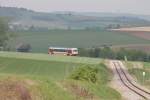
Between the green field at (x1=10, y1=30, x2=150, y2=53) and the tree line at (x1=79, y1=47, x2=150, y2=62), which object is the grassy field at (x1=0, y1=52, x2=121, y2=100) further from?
the green field at (x1=10, y1=30, x2=150, y2=53)

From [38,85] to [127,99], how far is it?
17752 mm

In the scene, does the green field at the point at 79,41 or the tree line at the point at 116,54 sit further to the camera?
the green field at the point at 79,41

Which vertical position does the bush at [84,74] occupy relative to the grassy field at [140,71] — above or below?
above

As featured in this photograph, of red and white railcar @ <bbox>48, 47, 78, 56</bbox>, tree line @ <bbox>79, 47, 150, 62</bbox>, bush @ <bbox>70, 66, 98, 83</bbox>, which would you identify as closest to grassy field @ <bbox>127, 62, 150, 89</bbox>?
bush @ <bbox>70, 66, 98, 83</bbox>

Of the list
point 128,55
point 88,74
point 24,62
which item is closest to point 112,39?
point 128,55

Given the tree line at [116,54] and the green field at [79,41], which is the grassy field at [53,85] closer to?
the tree line at [116,54]

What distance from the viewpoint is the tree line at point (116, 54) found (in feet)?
372

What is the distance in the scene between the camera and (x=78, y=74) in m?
43.1

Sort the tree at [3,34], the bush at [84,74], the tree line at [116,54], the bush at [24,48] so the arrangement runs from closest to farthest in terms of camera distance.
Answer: the bush at [84,74], the tree line at [116,54], the bush at [24,48], the tree at [3,34]

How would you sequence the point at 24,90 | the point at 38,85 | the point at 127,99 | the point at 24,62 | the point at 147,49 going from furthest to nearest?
the point at 147,49, the point at 24,62, the point at 127,99, the point at 38,85, the point at 24,90

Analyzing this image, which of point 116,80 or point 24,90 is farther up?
point 24,90

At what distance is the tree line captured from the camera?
113500 mm

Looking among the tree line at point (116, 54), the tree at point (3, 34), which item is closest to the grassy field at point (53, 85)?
the tree line at point (116, 54)

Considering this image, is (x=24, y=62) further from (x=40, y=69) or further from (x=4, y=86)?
(x=4, y=86)
